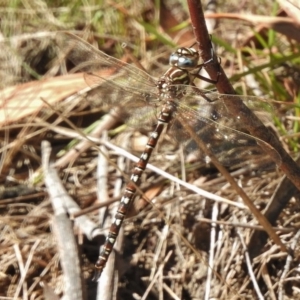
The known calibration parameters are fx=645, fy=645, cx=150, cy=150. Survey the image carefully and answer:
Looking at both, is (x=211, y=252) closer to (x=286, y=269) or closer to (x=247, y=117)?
(x=286, y=269)

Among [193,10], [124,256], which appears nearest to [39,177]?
[124,256]

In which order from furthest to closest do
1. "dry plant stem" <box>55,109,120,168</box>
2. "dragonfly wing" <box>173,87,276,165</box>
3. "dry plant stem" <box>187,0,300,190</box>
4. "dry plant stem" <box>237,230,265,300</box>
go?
1. "dry plant stem" <box>55,109,120,168</box>
2. "dry plant stem" <box>237,230,265,300</box>
3. "dragonfly wing" <box>173,87,276,165</box>
4. "dry plant stem" <box>187,0,300,190</box>

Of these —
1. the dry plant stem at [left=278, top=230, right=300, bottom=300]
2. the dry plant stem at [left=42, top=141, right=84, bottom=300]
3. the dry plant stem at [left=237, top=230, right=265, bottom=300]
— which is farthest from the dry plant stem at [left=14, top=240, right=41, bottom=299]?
the dry plant stem at [left=278, top=230, right=300, bottom=300]

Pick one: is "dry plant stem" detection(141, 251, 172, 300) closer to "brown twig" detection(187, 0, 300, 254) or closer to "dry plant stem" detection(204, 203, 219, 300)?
"dry plant stem" detection(204, 203, 219, 300)

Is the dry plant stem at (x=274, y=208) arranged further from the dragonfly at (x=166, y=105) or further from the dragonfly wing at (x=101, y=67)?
the dragonfly wing at (x=101, y=67)

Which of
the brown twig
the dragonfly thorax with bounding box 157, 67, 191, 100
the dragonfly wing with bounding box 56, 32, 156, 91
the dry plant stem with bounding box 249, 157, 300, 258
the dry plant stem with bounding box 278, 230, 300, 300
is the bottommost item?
the dry plant stem with bounding box 278, 230, 300, 300

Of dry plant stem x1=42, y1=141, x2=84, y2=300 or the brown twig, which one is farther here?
dry plant stem x1=42, y1=141, x2=84, y2=300
